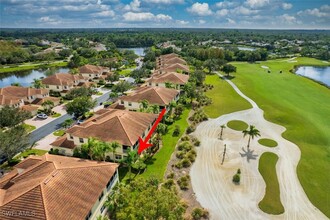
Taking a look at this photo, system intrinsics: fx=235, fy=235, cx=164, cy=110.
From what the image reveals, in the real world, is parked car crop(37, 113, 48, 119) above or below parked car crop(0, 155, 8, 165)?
above

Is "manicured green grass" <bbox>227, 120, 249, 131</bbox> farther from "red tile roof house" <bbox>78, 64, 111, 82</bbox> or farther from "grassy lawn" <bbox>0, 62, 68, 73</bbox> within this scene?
"grassy lawn" <bbox>0, 62, 68, 73</bbox>

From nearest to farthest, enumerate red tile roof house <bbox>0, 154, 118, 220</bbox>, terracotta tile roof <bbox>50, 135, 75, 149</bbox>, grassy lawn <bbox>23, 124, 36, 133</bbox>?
red tile roof house <bbox>0, 154, 118, 220</bbox>
terracotta tile roof <bbox>50, 135, 75, 149</bbox>
grassy lawn <bbox>23, 124, 36, 133</bbox>

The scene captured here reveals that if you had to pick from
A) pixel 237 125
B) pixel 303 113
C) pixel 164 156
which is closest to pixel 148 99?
pixel 164 156

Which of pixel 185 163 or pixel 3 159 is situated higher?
pixel 3 159

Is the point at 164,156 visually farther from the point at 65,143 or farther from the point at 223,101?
the point at 223,101

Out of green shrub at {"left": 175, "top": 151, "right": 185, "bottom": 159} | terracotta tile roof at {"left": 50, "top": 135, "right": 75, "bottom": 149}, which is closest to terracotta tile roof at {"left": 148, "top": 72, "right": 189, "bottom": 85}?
green shrub at {"left": 175, "top": 151, "right": 185, "bottom": 159}

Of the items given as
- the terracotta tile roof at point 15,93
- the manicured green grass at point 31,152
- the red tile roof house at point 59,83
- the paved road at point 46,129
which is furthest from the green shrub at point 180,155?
the red tile roof house at point 59,83

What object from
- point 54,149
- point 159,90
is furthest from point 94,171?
point 159,90
